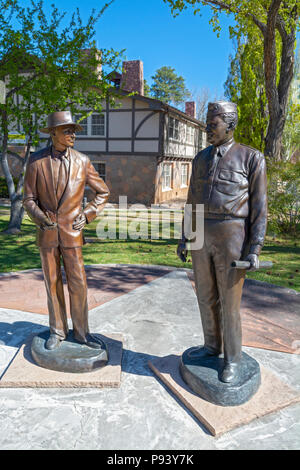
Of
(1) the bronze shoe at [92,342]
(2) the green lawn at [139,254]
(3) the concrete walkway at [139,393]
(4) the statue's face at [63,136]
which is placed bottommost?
(3) the concrete walkway at [139,393]

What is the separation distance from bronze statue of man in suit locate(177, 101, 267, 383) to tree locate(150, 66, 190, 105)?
161 feet

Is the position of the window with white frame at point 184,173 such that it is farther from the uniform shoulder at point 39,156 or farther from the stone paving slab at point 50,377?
the stone paving slab at point 50,377

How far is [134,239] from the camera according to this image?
10.8 metres

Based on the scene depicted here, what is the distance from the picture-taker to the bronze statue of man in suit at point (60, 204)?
3.38m

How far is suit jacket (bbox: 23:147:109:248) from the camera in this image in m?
3.40

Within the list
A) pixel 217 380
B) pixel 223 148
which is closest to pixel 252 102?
pixel 223 148

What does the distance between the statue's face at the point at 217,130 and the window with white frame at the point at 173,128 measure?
58.1ft

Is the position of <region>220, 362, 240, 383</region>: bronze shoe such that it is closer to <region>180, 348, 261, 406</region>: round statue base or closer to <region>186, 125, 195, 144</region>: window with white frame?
<region>180, 348, 261, 406</region>: round statue base

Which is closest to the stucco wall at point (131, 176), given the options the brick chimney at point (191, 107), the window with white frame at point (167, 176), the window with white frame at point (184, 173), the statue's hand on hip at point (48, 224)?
the window with white frame at point (167, 176)
